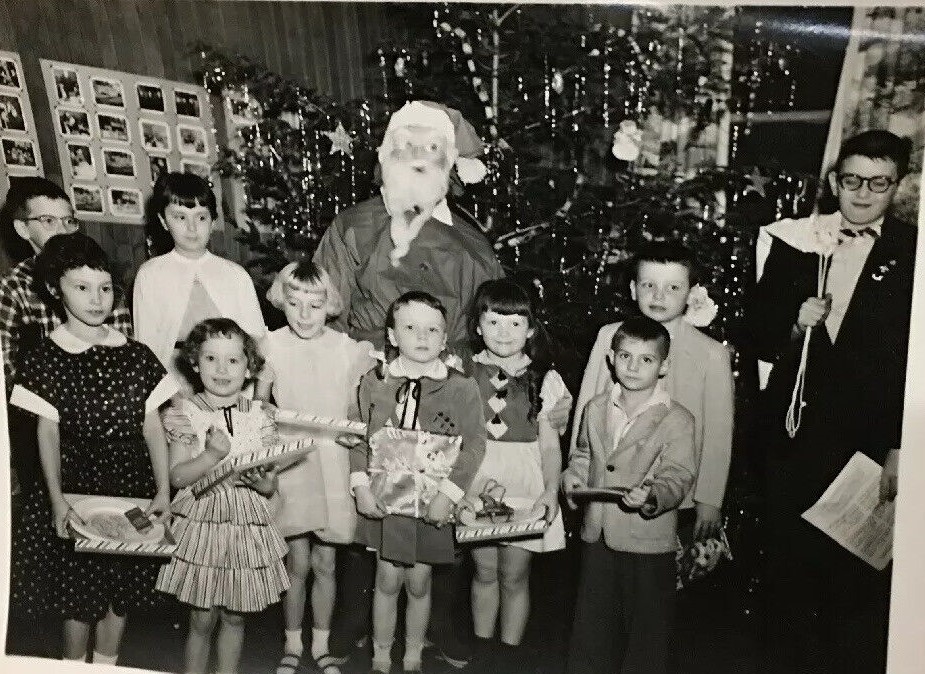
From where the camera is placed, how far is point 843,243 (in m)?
1.43

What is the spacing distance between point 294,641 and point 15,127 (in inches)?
45.9

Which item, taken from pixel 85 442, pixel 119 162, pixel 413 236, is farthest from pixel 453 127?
pixel 85 442

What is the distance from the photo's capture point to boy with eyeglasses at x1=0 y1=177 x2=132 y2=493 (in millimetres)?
1646

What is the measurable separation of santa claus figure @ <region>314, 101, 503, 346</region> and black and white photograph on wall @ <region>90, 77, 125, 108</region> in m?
0.49

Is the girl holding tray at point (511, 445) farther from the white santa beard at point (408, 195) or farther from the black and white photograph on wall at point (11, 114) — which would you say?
the black and white photograph on wall at point (11, 114)

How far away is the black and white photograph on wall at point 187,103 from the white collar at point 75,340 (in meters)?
0.46

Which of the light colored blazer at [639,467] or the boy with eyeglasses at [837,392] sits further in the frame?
the light colored blazer at [639,467]

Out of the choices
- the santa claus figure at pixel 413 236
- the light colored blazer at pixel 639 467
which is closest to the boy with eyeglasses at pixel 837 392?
the light colored blazer at pixel 639 467

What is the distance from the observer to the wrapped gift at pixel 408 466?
1.58m

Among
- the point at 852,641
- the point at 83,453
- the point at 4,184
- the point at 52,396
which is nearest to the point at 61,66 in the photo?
the point at 4,184

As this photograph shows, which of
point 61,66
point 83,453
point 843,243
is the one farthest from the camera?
point 83,453

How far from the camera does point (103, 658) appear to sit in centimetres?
175

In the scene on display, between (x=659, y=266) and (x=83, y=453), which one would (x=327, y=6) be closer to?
(x=659, y=266)

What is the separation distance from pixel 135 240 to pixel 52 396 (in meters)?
0.38
